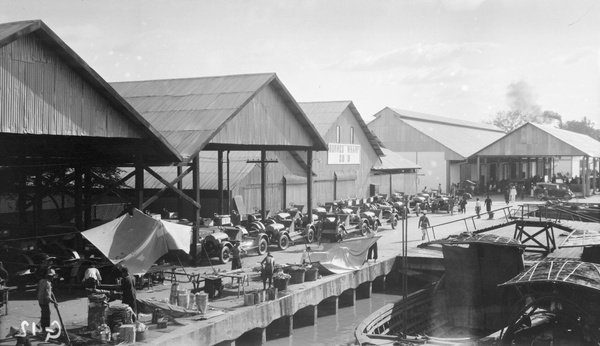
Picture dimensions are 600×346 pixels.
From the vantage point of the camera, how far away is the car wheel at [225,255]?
2603 centimetres

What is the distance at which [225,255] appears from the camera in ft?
86.2

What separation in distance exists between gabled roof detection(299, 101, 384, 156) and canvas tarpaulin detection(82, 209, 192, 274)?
28576 millimetres

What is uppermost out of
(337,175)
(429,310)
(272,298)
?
(337,175)

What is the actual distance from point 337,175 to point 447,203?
9.18 meters

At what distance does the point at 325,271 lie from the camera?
84.0 ft

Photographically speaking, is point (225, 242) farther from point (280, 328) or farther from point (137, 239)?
point (137, 239)

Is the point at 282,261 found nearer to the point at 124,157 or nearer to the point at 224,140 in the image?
the point at 224,140

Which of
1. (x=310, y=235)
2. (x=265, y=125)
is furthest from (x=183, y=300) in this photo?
(x=310, y=235)

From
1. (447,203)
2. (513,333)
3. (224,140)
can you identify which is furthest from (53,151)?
(447,203)

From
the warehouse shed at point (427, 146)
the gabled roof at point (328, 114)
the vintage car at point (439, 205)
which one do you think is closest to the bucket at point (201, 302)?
the gabled roof at point (328, 114)

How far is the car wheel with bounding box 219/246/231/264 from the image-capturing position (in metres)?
26.0

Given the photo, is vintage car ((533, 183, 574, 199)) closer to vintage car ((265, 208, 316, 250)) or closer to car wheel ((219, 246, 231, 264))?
vintage car ((265, 208, 316, 250))

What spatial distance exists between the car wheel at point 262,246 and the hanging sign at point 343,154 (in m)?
18.9

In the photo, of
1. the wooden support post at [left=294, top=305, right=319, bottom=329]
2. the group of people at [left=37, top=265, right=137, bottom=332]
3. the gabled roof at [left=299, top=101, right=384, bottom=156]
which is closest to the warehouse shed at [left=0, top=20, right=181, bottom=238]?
the group of people at [left=37, top=265, right=137, bottom=332]
